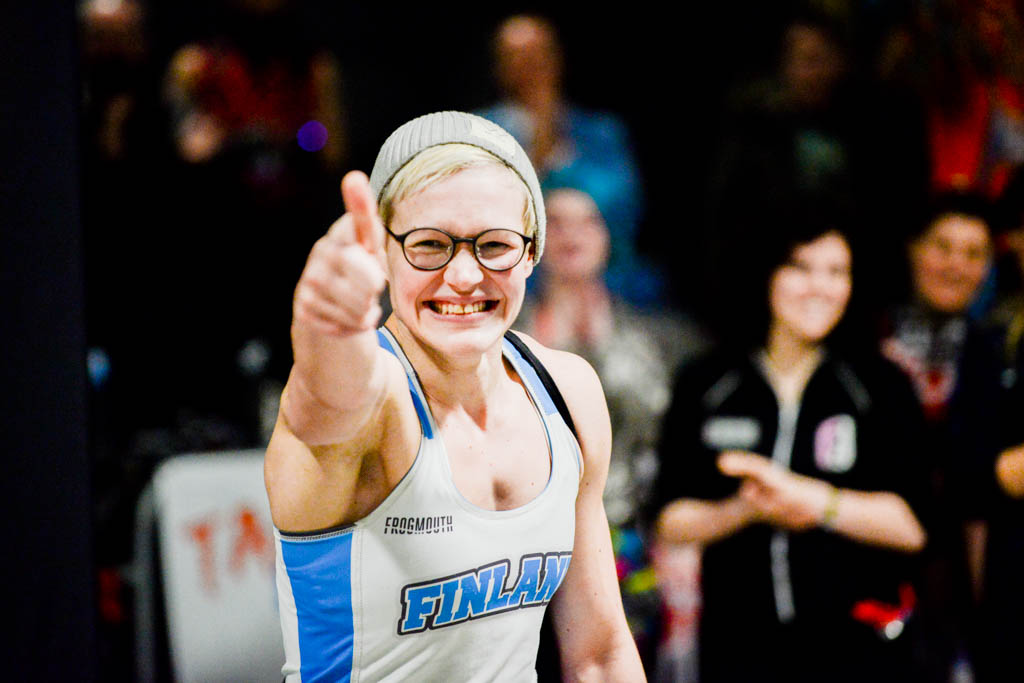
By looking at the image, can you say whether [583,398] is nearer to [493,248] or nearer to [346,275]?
[493,248]

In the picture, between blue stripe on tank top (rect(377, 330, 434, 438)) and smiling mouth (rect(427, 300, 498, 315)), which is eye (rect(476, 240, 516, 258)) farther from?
blue stripe on tank top (rect(377, 330, 434, 438))

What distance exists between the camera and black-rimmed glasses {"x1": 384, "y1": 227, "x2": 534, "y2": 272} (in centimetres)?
136

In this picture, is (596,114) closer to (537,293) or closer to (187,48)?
(537,293)

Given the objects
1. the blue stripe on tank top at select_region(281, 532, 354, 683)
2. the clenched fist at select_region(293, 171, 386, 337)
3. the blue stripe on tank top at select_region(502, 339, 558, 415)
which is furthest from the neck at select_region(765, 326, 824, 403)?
the clenched fist at select_region(293, 171, 386, 337)

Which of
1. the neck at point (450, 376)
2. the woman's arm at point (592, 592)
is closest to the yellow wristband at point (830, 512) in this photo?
the woman's arm at point (592, 592)

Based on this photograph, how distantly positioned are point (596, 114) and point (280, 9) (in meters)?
1.16

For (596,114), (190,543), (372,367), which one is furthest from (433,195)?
(596,114)

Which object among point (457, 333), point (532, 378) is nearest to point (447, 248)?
point (457, 333)

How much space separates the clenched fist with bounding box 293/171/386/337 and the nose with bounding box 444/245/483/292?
0.68 ft

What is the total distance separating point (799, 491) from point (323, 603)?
4.73 ft

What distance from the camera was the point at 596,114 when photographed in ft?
12.2

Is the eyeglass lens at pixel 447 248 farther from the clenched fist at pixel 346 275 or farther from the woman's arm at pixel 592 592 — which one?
the woman's arm at pixel 592 592

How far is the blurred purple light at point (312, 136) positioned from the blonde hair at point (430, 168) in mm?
2364

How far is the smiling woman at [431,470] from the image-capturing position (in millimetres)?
1316
